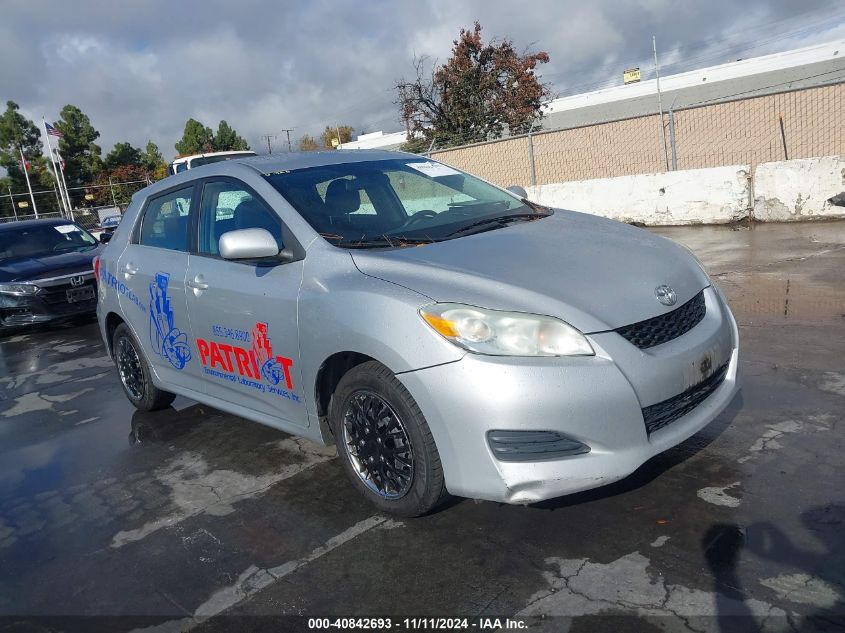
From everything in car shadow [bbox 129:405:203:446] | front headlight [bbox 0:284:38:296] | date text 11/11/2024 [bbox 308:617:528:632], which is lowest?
date text 11/11/2024 [bbox 308:617:528:632]

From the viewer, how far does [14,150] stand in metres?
44.8

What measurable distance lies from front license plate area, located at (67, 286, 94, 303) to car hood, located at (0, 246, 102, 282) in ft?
0.84

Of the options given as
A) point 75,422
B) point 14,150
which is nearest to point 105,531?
point 75,422

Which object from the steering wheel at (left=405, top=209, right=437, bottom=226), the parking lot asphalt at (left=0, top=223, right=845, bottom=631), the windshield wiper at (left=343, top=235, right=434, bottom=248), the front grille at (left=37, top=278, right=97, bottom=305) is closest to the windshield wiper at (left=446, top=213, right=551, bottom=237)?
the windshield wiper at (left=343, top=235, right=434, bottom=248)

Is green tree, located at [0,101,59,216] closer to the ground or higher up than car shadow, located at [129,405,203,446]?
higher up

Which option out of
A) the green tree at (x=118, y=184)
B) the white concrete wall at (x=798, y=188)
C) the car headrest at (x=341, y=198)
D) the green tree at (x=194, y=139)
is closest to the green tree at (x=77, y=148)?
the green tree at (x=118, y=184)

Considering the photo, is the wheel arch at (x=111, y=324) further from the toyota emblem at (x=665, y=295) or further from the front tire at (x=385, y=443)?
the toyota emblem at (x=665, y=295)

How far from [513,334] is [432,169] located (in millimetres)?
2129

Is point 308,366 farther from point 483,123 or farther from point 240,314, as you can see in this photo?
point 483,123

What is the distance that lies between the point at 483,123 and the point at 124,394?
27313 mm

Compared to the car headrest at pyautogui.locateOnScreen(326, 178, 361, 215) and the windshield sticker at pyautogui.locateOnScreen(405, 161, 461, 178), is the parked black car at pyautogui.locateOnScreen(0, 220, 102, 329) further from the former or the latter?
the car headrest at pyautogui.locateOnScreen(326, 178, 361, 215)

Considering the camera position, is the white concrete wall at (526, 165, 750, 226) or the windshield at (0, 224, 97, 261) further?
the white concrete wall at (526, 165, 750, 226)

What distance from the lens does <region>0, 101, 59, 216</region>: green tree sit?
44344mm

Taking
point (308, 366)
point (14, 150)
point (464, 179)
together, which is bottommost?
point (308, 366)
